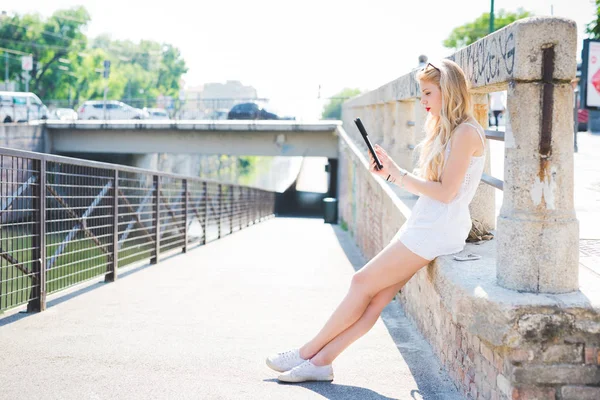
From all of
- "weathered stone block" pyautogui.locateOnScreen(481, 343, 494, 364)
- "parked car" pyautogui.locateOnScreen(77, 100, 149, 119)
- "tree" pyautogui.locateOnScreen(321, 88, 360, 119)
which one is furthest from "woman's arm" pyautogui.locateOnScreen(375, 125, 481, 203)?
"parked car" pyautogui.locateOnScreen(77, 100, 149, 119)

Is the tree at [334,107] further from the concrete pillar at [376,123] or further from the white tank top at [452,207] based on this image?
the white tank top at [452,207]

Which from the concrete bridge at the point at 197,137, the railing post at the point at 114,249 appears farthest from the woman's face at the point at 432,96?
the concrete bridge at the point at 197,137

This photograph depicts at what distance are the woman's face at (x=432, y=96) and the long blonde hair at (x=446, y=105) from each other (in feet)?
0.08

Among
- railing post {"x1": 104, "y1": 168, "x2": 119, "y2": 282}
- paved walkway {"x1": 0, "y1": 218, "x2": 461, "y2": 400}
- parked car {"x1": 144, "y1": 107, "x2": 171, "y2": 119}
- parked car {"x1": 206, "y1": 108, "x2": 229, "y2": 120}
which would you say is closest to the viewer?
paved walkway {"x1": 0, "y1": 218, "x2": 461, "y2": 400}

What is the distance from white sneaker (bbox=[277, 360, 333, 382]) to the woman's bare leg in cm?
20

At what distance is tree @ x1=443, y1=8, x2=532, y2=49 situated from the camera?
71438mm

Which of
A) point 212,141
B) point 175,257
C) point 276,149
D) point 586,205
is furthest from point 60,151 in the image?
point 586,205

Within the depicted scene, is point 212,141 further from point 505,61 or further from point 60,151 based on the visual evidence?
point 505,61

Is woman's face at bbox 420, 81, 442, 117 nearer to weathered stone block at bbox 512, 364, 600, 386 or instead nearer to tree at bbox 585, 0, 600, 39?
weathered stone block at bbox 512, 364, 600, 386

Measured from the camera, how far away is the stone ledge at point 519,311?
3.51 metres

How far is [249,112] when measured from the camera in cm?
4153

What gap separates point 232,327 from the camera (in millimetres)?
6195

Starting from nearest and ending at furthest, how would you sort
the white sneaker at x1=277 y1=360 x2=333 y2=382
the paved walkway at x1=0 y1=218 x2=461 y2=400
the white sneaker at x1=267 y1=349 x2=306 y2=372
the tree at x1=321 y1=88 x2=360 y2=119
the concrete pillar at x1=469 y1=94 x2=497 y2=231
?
the paved walkway at x1=0 y1=218 x2=461 y2=400
the white sneaker at x1=277 y1=360 x2=333 y2=382
the white sneaker at x1=267 y1=349 x2=306 y2=372
the concrete pillar at x1=469 y1=94 x2=497 y2=231
the tree at x1=321 y1=88 x2=360 y2=119

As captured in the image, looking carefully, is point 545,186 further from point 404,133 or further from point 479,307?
point 404,133
